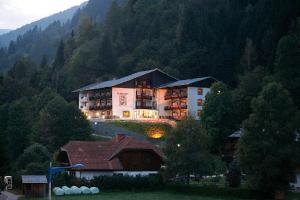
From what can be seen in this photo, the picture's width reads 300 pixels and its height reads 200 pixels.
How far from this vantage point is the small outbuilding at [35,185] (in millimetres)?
54250

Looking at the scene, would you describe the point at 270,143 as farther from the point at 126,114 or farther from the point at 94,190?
the point at 126,114

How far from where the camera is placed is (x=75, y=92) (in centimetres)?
12419

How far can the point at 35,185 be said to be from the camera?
54469 mm

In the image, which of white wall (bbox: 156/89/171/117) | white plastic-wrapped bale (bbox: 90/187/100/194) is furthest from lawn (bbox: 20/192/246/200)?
white wall (bbox: 156/89/171/117)

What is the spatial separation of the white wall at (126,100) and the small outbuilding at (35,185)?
51.8 m

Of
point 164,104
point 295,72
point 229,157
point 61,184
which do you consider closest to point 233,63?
point 164,104

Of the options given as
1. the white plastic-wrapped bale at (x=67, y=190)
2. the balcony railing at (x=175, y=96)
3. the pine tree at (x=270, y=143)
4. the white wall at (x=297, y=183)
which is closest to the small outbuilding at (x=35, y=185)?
the white plastic-wrapped bale at (x=67, y=190)

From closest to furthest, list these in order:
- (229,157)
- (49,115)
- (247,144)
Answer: (247,144)
(229,157)
(49,115)

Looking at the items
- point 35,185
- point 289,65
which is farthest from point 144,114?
point 35,185

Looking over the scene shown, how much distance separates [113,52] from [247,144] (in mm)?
89531

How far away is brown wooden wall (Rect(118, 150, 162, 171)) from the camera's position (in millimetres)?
65938

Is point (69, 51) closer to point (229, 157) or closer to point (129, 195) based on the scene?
point (229, 157)

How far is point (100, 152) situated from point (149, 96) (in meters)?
44.7

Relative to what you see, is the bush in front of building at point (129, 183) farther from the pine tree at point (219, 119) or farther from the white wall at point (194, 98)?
the white wall at point (194, 98)
